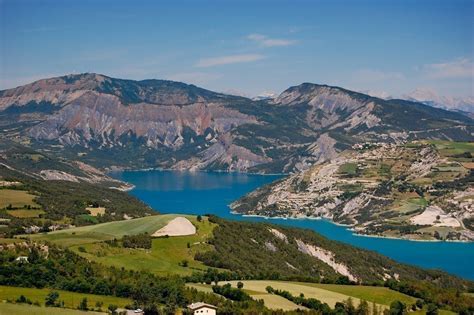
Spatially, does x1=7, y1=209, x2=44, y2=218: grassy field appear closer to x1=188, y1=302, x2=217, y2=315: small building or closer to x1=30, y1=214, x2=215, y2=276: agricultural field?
x1=30, y1=214, x2=215, y2=276: agricultural field

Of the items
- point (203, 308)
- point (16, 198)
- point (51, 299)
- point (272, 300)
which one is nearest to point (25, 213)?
point (16, 198)

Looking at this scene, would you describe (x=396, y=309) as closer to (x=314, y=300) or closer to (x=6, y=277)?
(x=314, y=300)

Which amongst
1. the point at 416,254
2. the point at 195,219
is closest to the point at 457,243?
the point at 416,254

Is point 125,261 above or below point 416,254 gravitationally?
above

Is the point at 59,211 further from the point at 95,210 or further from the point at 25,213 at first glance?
the point at 95,210

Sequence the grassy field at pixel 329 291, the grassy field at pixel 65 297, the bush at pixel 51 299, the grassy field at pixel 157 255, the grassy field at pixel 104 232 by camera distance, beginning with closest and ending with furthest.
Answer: the bush at pixel 51 299, the grassy field at pixel 65 297, the grassy field at pixel 329 291, the grassy field at pixel 157 255, the grassy field at pixel 104 232

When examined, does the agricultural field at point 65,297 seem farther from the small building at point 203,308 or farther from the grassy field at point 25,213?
the grassy field at point 25,213

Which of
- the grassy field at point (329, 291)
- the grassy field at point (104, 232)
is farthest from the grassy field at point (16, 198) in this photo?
the grassy field at point (329, 291)
